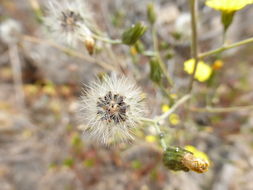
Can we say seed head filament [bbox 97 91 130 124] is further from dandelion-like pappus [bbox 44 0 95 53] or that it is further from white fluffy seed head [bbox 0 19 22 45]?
white fluffy seed head [bbox 0 19 22 45]

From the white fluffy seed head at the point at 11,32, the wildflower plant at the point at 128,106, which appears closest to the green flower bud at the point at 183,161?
the wildflower plant at the point at 128,106

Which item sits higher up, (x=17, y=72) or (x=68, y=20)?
(x=17, y=72)

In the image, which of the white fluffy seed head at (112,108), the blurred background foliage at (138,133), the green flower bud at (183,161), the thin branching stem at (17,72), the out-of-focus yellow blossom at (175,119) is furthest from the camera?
the thin branching stem at (17,72)

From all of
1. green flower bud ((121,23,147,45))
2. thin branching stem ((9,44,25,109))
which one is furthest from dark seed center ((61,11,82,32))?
thin branching stem ((9,44,25,109))

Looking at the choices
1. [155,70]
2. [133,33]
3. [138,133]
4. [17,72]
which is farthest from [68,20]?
[17,72]

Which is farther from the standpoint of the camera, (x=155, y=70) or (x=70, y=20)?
(x=70, y=20)

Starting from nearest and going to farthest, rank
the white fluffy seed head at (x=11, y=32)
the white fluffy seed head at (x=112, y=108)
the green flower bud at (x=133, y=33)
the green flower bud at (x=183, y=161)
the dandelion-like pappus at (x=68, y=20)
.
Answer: the green flower bud at (x=183, y=161) < the white fluffy seed head at (x=112, y=108) < the green flower bud at (x=133, y=33) < the dandelion-like pappus at (x=68, y=20) < the white fluffy seed head at (x=11, y=32)

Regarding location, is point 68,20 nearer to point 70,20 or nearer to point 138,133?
point 70,20

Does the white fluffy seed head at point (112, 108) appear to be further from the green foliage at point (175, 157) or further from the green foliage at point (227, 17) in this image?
the green foliage at point (227, 17)

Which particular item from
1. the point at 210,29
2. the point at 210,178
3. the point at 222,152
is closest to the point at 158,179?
the point at 210,178
